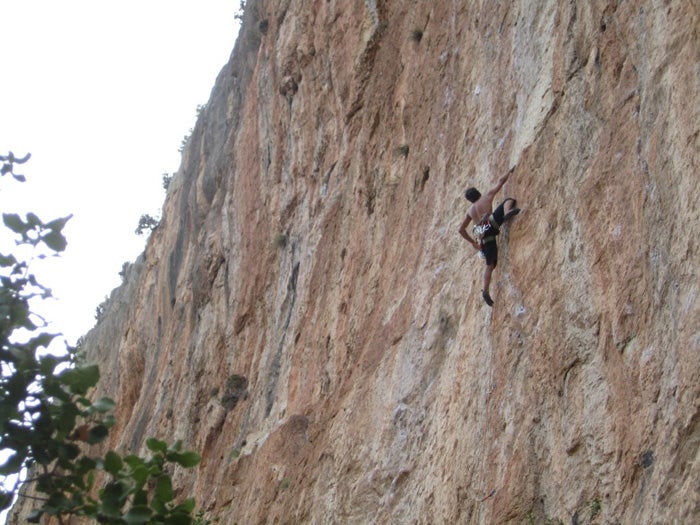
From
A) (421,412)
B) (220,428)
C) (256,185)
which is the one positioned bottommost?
(421,412)

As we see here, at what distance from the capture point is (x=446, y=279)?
13.0 m

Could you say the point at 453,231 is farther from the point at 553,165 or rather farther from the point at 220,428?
the point at 220,428

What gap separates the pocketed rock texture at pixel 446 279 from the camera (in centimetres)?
905

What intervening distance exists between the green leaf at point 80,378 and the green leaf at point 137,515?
30.7 inches

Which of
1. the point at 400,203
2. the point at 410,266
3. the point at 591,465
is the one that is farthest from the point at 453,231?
the point at 591,465

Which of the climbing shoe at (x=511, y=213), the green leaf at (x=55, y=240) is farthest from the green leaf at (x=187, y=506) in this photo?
the climbing shoe at (x=511, y=213)

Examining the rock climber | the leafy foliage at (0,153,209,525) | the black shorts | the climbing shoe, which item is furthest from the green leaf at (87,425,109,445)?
the climbing shoe

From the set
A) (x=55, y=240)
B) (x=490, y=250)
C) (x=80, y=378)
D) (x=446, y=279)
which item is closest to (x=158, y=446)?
(x=80, y=378)

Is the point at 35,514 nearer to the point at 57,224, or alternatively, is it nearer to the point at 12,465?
the point at 12,465

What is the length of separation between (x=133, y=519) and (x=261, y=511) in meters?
9.58

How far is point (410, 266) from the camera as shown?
14219 millimetres

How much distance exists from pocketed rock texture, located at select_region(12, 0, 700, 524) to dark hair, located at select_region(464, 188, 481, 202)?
1.59 feet

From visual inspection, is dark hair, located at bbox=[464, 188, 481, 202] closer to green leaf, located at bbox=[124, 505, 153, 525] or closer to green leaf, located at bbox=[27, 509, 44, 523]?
green leaf, located at bbox=[27, 509, 44, 523]

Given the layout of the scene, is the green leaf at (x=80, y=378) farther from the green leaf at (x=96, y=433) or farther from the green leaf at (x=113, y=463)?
the green leaf at (x=113, y=463)
